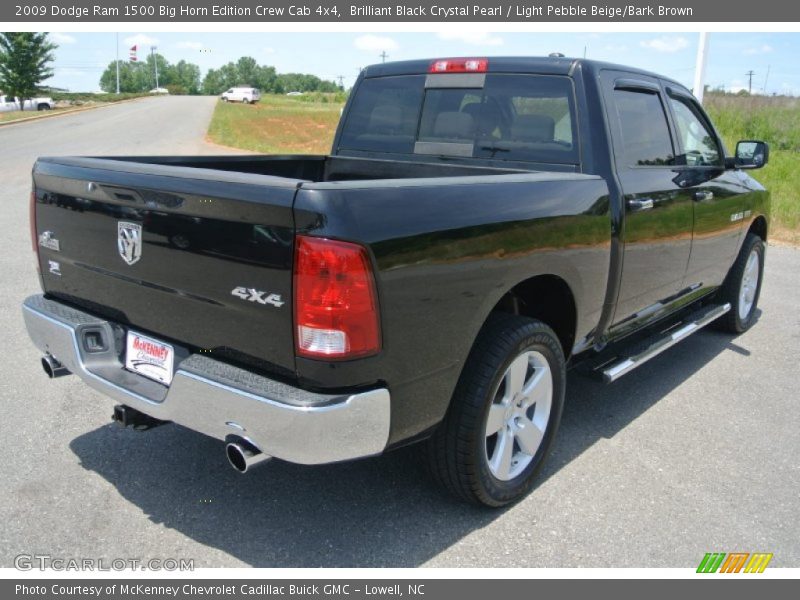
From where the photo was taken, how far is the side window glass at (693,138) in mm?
4445

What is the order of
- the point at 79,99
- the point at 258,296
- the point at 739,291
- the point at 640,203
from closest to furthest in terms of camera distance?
the point at 258,296, the point at 640,203, the point at 739,291, the point at 79,99

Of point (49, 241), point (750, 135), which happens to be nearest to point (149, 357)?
point (49, 241)

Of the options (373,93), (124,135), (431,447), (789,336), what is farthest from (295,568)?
(124,135)

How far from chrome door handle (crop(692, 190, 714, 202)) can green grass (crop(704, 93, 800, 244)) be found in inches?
322

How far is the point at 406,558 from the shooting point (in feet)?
8.93

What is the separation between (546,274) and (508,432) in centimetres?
72

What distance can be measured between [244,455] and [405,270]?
0.83 meters

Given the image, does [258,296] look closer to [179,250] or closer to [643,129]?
[179,250]

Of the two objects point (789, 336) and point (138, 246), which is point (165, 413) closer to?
point (138, 246)

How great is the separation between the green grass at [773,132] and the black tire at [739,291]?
21.5 ft

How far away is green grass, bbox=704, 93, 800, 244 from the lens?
13.5 metres

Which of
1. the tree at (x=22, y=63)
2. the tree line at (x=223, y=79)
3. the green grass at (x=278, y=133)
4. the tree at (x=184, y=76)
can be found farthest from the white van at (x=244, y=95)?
the tree at (x=184, y=76)

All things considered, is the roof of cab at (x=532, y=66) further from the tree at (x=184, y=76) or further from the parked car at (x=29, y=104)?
the tree at (x=184, y=76)

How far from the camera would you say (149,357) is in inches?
109
